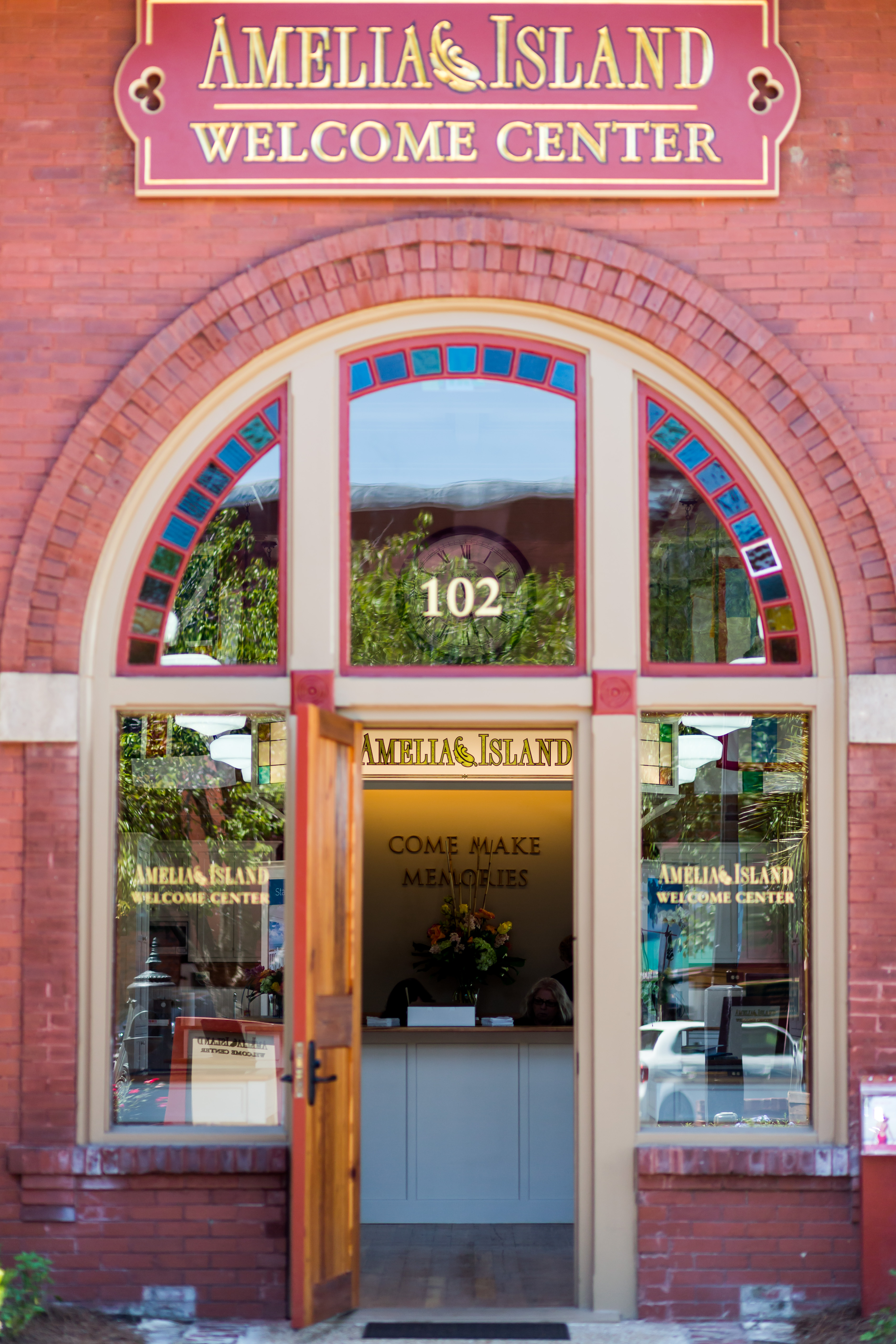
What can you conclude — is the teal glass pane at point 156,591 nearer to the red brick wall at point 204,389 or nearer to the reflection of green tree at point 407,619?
the red brick wall at point 204,389

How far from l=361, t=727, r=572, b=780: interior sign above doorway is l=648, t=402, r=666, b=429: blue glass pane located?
4492 millimetres

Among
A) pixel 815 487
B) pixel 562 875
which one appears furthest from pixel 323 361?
pixel 562 875

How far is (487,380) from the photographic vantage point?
6953 mm

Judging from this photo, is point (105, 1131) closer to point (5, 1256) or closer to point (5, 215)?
point (5, 1256)

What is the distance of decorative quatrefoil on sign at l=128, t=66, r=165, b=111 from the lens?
269 inches

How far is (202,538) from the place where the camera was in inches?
273

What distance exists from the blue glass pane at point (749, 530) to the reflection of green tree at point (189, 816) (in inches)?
99.3

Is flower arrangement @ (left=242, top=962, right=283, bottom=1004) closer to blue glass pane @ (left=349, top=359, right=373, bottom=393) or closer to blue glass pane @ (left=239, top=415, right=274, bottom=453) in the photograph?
blue glass pane @ (left=239, top=415, right=274, bottom=453)

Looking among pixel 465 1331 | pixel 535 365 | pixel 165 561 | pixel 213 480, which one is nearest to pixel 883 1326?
pixel 465 1331

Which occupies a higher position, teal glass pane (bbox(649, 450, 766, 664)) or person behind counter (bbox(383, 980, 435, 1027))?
teal glass pane (bbox(649, 450, 766, 664))

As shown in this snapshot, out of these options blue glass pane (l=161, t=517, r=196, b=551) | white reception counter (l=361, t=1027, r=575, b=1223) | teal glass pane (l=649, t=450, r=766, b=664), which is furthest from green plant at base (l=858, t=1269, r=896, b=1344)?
blue glass pane (l=161, t=517, r=196, b=551)

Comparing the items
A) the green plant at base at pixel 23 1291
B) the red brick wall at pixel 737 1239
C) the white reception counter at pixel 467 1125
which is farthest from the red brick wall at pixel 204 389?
the white reception counter at pixel 467 1125

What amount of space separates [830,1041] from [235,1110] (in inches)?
111

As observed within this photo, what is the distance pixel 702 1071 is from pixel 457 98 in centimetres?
479
